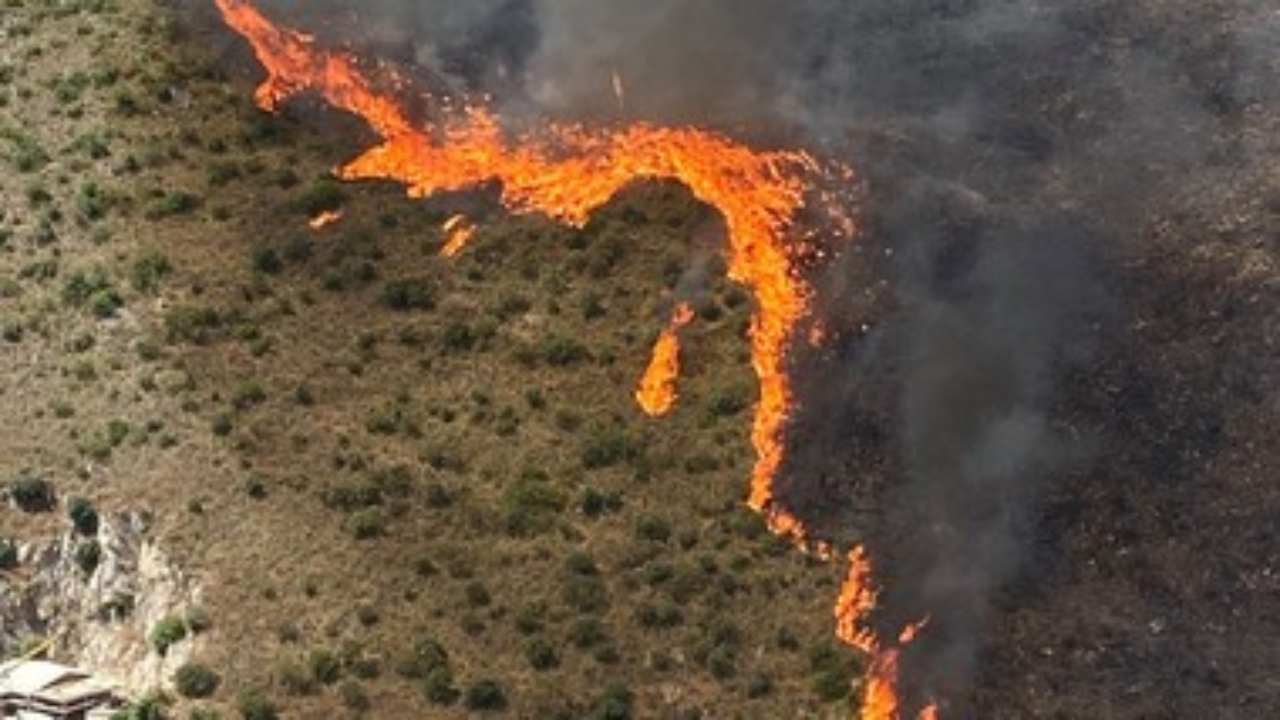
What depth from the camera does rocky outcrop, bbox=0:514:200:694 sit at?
56781mm

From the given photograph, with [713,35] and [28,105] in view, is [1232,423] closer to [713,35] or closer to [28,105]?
[713,35]

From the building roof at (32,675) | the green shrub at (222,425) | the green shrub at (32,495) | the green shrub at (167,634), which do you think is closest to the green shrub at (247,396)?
the green shrub at (222,425)

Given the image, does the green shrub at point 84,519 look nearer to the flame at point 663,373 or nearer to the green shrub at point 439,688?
the green shrub at point 439,688

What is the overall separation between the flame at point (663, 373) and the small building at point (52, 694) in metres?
19.3

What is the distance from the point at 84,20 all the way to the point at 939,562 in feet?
155

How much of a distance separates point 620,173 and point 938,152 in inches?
472

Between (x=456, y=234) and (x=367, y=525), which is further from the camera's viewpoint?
(x=456, y=234)

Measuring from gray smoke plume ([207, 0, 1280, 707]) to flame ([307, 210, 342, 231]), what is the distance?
306 inches

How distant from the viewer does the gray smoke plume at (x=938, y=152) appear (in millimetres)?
56875

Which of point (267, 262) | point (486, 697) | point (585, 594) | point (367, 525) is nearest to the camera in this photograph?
point (486, 697)

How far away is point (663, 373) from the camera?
208 feet

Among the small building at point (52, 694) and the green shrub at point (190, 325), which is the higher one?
the green shrub at point (190, 325)

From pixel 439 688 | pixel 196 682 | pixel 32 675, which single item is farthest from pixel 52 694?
pixel 439 688

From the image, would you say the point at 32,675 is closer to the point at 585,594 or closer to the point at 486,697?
the point at 486,697
